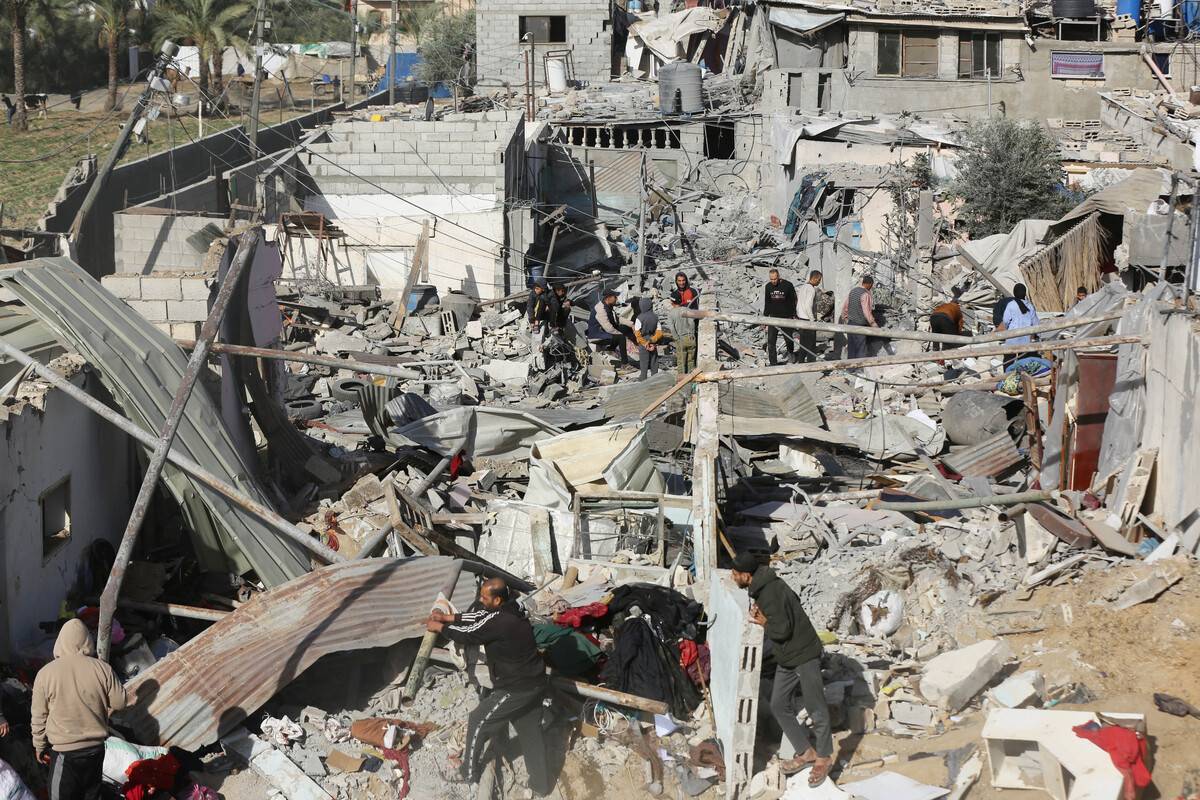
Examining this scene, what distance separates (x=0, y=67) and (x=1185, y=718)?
157 ft

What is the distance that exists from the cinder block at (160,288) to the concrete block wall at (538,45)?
3068 cm

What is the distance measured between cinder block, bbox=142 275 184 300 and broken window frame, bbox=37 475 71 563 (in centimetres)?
294

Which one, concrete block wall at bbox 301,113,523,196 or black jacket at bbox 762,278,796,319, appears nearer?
black jacket at bbox 762,278,796,319

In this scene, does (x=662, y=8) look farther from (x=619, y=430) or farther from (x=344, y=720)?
(x=344, y=720)

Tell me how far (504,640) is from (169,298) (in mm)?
5993

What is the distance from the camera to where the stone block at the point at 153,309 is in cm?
1139

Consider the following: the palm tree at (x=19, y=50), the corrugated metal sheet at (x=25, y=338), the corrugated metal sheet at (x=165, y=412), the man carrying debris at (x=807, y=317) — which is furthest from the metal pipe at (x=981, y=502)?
the palm tree at (x=19, y=50)

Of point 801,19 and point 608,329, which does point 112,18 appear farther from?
point 608,329

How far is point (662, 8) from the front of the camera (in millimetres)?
46312

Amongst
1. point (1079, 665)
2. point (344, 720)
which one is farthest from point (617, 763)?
point (1079, 665)

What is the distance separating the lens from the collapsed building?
7.37 meters

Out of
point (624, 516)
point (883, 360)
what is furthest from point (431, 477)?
point (883, 360)

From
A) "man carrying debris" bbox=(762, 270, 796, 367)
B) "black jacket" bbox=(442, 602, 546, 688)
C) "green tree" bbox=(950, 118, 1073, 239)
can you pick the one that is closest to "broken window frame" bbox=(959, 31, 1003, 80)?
"green tree" bbox=(950, 118, 1073, 239)

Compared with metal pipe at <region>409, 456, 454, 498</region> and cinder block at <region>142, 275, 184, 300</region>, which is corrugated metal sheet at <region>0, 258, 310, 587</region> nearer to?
cinder block at <region>142, 275, 184, 300</region>
